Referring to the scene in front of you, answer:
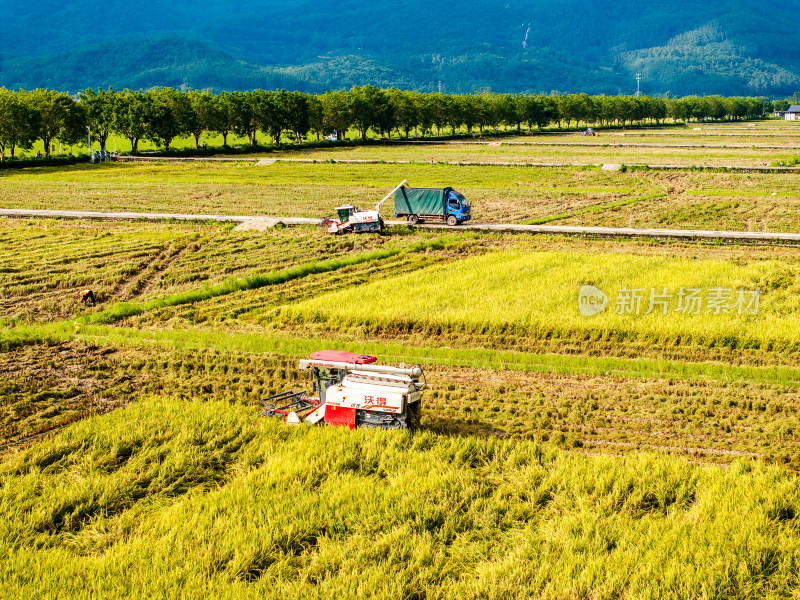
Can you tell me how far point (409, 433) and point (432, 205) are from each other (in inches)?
1175

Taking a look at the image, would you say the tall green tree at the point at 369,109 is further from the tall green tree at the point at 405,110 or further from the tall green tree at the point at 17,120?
the tall green tree at the point at 17,120

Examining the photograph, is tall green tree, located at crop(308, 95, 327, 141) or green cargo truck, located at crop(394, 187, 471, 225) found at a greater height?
tall green tree, located at crop(308, 95, 327, 141)

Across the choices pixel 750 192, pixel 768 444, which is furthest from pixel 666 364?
pixel 750 192

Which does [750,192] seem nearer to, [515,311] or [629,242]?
[629,242]

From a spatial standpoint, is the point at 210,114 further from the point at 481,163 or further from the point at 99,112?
the point at 481,163

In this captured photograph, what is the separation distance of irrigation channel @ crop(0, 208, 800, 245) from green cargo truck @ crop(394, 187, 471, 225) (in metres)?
0.52

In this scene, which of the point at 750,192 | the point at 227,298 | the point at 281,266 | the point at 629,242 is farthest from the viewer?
the point at 750,192

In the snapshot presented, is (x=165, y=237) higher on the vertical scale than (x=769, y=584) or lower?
higher

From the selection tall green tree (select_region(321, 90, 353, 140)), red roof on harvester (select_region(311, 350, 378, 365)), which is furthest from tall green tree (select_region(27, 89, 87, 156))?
red roof on harvester (select_region(311, 350, 378, 365))

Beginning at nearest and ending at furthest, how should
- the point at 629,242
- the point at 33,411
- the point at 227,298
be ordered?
the point at 33,411 < the point at 227,298 < the point at 629,242

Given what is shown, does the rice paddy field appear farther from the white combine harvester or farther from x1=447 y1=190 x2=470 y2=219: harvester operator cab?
x1=447 y1=190 x2=470 y2=219: harvester operator cab

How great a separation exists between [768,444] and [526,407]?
17.2 feet

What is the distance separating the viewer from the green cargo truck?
43344mm

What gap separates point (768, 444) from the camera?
15.8 metres
